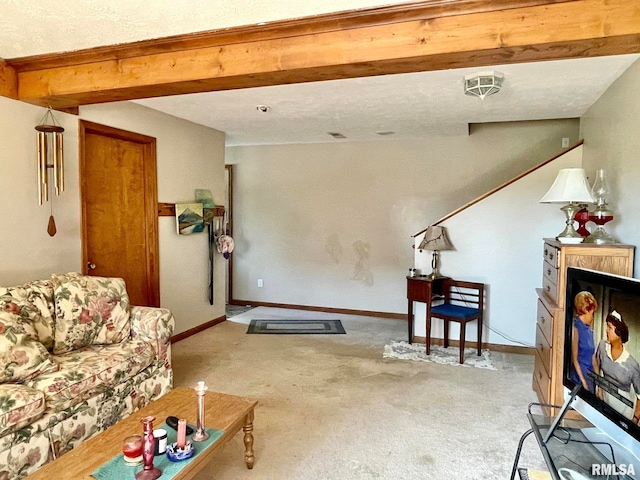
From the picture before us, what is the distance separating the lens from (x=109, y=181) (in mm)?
3783

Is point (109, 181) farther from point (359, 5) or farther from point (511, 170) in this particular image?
point (511, 170)

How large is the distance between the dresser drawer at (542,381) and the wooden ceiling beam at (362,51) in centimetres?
190

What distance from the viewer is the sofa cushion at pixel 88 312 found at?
2689 millimetres

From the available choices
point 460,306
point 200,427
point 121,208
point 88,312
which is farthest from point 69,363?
point 460,306

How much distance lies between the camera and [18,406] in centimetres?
196

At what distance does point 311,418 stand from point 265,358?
1271 mm

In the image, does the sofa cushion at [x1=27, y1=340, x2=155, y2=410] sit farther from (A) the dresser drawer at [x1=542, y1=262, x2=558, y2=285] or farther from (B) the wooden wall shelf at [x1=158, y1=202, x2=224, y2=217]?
(A) the dresser drawer at [x1=542, y1=262, x2=558, y2=285]

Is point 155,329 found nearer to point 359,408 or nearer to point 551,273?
point 359,408

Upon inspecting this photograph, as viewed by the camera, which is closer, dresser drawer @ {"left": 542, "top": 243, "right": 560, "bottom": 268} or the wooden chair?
dresser drawer @ {"left": 542, "top": 243, "right": 560, "bottom": 268}

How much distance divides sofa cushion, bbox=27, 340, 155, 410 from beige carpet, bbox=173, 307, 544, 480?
730mm

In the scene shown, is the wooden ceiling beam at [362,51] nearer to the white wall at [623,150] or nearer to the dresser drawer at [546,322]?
the white wall at [623,150]

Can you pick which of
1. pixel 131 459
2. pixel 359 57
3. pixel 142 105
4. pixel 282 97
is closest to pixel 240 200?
pixel 142 105

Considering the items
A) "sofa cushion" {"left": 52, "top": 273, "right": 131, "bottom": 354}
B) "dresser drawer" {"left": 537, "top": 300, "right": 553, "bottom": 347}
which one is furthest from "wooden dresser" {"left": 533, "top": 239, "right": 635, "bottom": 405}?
"sofa cushion" {"left": 52, "top": 273, "right": 131, "bottom": 354}

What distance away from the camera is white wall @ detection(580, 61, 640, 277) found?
8.38ft
